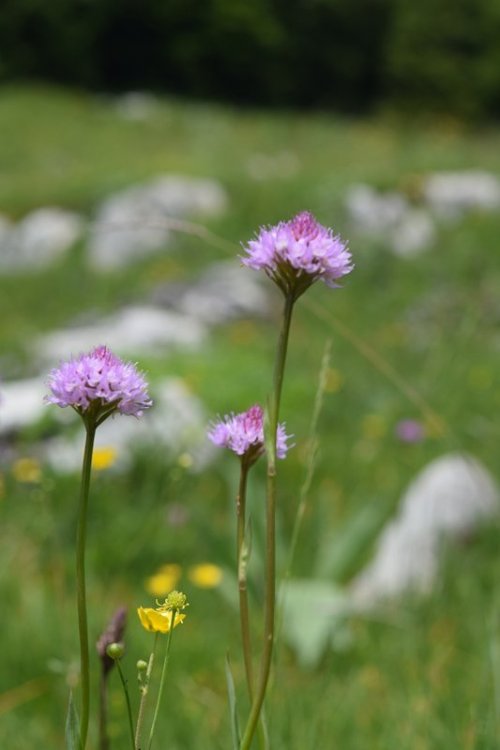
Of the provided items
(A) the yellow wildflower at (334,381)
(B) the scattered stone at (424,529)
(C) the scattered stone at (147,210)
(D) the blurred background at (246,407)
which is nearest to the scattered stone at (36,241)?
(D) the blurred background at (246,407)

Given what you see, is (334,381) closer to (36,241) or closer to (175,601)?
(175,601)

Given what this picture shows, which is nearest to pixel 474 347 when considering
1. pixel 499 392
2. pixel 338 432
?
pixel 499 392

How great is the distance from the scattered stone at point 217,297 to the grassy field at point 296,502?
155 millimetres

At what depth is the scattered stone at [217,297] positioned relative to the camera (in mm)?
5527

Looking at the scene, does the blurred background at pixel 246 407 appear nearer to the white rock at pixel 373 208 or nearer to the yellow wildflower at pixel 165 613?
the white rock at pixel 373 208

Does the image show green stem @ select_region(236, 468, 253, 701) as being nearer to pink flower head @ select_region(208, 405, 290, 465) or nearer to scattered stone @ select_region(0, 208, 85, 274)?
pink flower head @ select_region(208, 405, 290, 465)

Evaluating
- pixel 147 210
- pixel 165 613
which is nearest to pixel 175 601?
pixel 165 613

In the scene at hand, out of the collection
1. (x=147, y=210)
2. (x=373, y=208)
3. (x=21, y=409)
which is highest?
(x=147, y=210)

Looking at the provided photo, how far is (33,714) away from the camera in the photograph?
1455 millimetres

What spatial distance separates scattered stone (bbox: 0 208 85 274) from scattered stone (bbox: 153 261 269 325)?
1.83 metres

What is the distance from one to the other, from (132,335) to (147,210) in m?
4.01

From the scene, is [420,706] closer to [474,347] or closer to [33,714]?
[33,714]

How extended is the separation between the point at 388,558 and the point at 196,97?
21.3 meters

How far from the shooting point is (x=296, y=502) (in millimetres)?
2668
